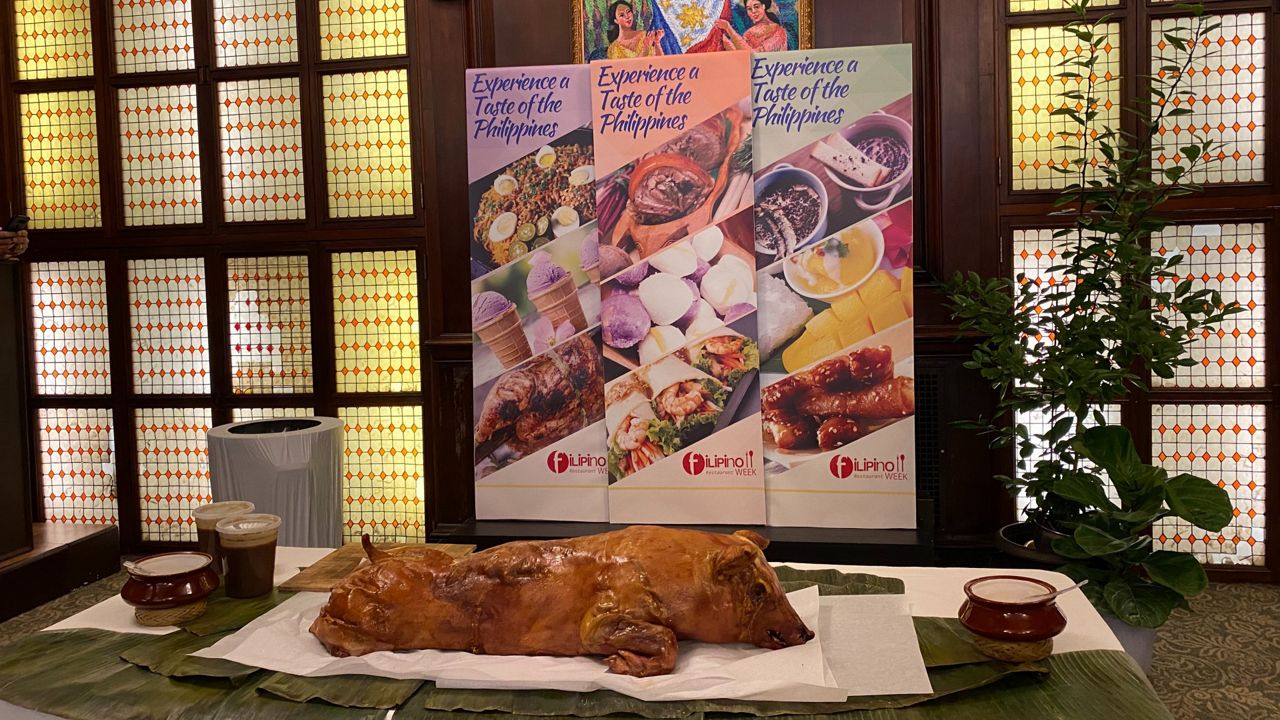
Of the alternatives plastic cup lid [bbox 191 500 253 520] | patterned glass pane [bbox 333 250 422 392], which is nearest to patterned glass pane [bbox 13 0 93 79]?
patterned glass pane [bbox 333 250 422 392]

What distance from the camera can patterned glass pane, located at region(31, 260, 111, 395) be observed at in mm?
4633

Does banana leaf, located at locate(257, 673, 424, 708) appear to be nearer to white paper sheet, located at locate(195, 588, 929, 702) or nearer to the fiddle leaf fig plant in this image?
white paper sheet, located at locate(195, 588, 929, 702)

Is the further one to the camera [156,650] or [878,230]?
[878,230]

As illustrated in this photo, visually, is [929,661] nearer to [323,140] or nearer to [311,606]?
[311,606]

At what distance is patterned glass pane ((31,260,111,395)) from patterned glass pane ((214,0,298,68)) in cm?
126

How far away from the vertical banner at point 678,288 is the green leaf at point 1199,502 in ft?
4.25

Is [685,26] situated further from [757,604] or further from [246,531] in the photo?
[757,604]

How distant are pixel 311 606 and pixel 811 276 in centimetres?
212

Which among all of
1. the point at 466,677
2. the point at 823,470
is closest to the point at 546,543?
the point at 466,677

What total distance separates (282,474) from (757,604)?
85.0 inches

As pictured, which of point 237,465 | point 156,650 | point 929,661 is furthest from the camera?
point 237,465

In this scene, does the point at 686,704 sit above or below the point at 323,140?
below

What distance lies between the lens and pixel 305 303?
14.5 feet

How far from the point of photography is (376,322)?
14.3ft
